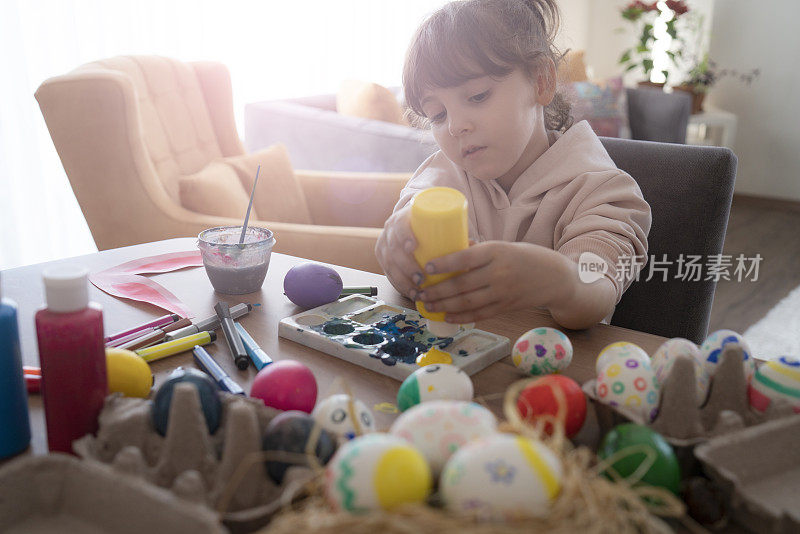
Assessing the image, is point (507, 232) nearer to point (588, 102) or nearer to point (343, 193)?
point (343, 193)

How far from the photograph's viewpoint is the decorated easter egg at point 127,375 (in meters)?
0.60

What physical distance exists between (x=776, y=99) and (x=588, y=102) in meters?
1.53

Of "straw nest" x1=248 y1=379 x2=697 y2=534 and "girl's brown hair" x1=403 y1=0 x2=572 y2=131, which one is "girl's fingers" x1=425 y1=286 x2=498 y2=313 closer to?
"straw nest" x1=248 y1=379 x2=697 y2=534

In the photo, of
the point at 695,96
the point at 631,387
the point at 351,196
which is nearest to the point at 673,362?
the point at 631,387

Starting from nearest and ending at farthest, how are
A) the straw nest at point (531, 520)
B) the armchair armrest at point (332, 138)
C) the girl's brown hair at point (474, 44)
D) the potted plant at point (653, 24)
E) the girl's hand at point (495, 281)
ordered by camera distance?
the straw nest at point (531, 520), the girl's hand at point (495, 281), the girl's brown hair at point (474, 44), the armchair armrest at point (332, 138), the potted plant at point (653, 24)

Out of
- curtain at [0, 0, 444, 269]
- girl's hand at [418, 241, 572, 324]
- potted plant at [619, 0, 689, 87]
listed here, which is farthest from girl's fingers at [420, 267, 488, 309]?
potted plant at [619, 0, 689, 87]

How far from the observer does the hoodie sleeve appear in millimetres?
880

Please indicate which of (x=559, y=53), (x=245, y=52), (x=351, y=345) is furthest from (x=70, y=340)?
(x=245, y=52)

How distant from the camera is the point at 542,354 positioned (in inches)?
26.5

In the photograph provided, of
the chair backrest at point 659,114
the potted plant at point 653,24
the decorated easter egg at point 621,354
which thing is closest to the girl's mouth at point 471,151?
the decorated easter egg at point 621,354

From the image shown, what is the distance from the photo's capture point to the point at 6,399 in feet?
1.70

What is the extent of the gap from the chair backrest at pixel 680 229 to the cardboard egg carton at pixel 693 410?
0.56 meters

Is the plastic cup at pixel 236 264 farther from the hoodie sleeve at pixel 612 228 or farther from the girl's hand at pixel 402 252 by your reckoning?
the hoodie sleeve at pixel 612 228

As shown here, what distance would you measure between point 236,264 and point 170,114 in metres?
1.02
